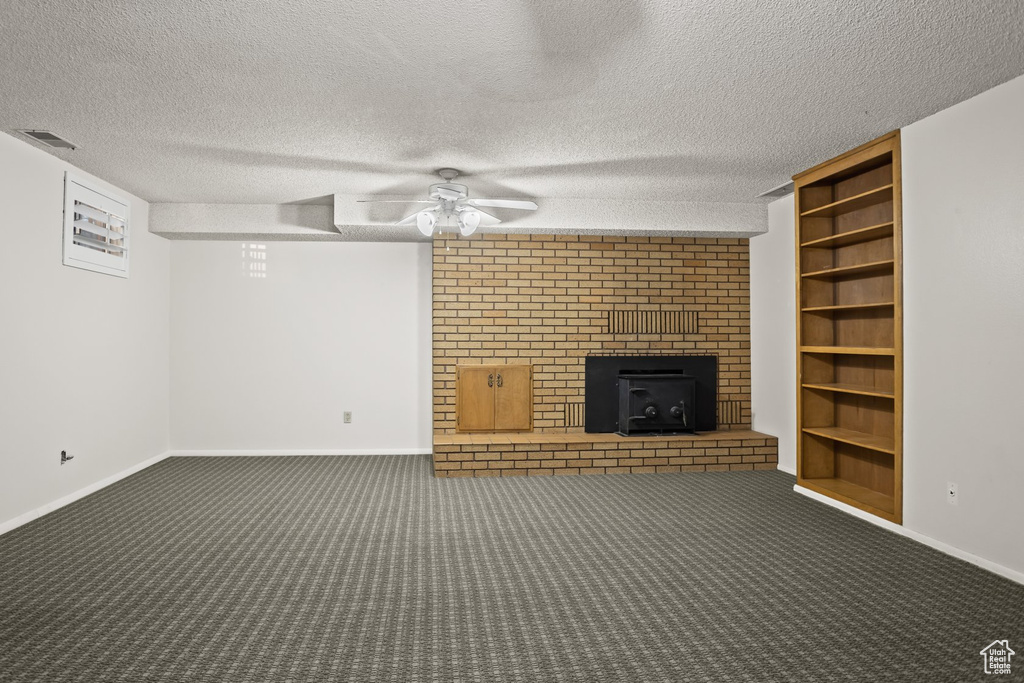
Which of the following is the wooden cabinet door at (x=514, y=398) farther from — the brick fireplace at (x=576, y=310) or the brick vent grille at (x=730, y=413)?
the brick vent grille at (x=730, y=413)

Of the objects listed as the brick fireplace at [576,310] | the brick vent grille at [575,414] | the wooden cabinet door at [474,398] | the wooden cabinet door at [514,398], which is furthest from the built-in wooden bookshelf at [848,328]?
the wooden cabinet door at [474,398]

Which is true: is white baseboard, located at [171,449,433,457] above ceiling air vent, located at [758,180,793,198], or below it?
below

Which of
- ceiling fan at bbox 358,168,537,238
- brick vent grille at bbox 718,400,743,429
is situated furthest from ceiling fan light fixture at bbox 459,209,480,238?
brick vent grille at bbox 718,400,743,429

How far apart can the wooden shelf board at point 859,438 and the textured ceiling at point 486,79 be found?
1.99 meters

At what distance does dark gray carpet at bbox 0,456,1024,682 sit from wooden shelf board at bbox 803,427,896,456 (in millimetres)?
503

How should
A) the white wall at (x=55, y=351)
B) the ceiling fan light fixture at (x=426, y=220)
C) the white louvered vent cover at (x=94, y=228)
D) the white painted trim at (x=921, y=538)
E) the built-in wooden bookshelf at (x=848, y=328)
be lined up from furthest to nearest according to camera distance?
the white louvered vent cover at (x=94, y=228) → the ceiling fan light fixture at (x=426, y=220) → the built-in wooden bookshelf at (x=848, y=328) → the white wall at (x=55, y=351) → the white painted trim at (x=921, y=538)

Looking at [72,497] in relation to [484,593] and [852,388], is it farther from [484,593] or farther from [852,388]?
[852,388]

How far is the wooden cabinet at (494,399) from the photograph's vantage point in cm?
613

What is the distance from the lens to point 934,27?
251 centimetres

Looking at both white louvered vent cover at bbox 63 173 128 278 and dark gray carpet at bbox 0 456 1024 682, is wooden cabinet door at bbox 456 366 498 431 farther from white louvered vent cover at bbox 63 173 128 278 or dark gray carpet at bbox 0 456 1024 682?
white louvered vent cover at bbox 63 173 128 278

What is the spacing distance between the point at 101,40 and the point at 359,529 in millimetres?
2835

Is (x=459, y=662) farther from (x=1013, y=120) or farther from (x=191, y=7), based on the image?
(x=1013, y=120)

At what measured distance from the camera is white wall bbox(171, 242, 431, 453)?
6.37 meters

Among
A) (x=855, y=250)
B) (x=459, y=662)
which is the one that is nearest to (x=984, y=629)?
(x=459, y=662)
